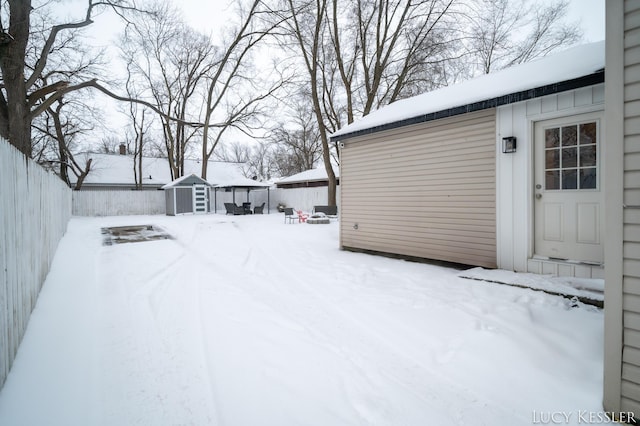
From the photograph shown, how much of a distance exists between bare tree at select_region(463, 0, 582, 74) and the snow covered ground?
14.5 m

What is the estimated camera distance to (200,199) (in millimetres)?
20172

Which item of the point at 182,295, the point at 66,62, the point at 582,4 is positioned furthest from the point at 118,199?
the point at 582,4

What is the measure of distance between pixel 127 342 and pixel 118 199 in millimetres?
19574

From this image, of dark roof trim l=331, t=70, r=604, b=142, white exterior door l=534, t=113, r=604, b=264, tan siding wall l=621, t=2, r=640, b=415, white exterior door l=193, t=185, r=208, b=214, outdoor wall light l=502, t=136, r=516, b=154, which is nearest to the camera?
tan siding wall l=621, t=2, r=640, b=415

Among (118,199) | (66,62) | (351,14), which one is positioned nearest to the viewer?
(66,62)

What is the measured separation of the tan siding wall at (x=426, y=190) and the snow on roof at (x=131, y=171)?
1845 centimetres

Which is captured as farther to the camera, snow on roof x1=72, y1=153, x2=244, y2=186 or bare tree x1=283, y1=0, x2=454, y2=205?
snow on roof x1=72, y1=153, x2=244, y2=186

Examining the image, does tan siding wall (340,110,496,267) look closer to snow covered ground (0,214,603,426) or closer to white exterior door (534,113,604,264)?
white exterior door (534,113,604,264)

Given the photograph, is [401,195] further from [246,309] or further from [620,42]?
[620,42]

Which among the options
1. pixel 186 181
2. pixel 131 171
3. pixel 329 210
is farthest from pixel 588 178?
pixel 131 171

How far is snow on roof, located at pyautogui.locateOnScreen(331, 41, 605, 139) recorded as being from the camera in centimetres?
421

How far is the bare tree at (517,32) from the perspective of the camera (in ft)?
48.2

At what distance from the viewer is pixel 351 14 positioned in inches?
604

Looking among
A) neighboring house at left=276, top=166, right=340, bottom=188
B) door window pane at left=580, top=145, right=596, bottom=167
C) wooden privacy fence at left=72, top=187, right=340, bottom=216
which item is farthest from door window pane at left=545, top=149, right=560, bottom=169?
neighboring house at left=276, top=166, right=340, bottom=188
